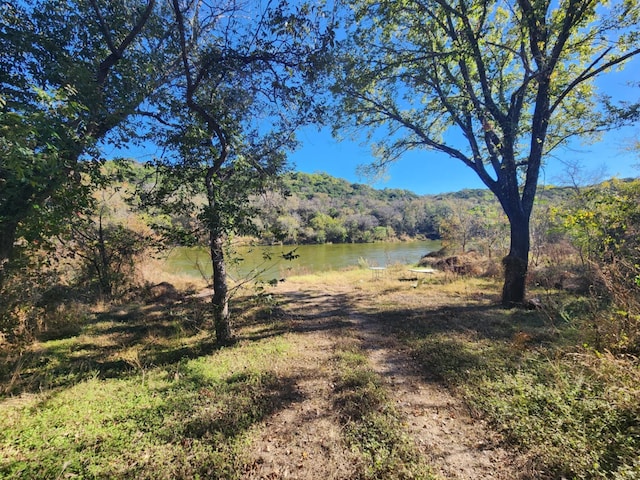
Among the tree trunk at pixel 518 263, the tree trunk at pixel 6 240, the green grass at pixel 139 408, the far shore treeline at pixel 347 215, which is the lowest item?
the green grass at pixel 139 408

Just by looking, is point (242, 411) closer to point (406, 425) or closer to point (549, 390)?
point (406, 425)

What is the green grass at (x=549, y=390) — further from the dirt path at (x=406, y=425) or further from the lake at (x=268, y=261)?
the lake at (x=268, y=261)

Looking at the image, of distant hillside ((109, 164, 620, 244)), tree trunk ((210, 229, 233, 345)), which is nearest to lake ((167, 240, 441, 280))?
tree trunk ((210, 229, 233, 345))

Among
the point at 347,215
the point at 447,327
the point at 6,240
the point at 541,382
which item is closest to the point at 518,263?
the point at 447,327

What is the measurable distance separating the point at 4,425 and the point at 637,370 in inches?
214

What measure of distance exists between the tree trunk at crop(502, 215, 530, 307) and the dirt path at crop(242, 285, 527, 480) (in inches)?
152

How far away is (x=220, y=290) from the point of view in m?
4.03

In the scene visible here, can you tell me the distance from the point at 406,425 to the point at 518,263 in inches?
209

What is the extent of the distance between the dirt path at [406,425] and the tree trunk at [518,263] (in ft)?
12.6

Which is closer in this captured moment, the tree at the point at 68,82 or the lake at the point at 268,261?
the tree at the point at 68,82

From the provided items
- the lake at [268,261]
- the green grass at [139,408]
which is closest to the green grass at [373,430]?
the green grass at [139,408]

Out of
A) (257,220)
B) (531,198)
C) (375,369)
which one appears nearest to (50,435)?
(257,220)

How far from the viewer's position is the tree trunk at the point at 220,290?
3848 mm

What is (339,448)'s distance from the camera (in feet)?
6.80
